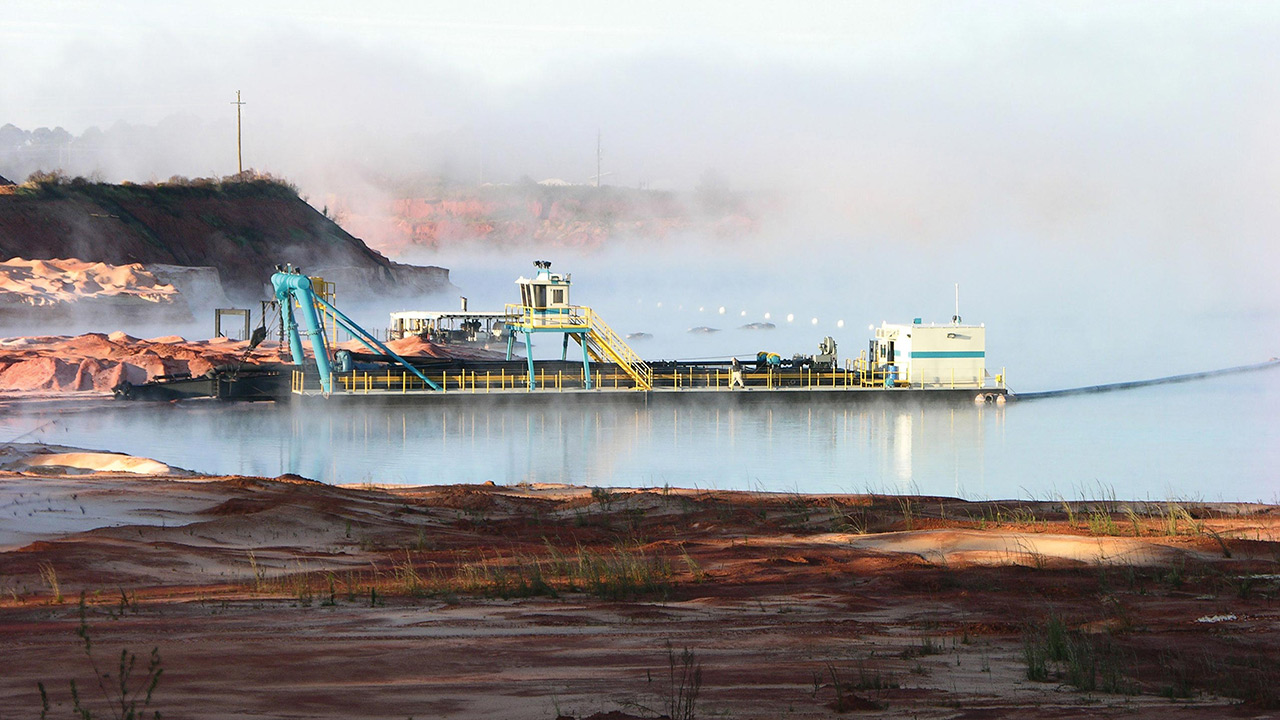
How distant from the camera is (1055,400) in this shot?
6088 centimetres

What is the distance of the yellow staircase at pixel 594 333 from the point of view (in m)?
52.3

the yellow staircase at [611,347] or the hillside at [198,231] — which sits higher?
the hillside at [198,231]

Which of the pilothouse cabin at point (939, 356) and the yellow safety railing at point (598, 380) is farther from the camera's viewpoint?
the pilothouse cabin at point (939, 356)

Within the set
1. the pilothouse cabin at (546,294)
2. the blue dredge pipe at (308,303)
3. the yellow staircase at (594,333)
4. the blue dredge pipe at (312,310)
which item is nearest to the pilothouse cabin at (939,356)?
the yellow staircase at (594,333)

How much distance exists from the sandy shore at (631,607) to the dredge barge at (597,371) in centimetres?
2916

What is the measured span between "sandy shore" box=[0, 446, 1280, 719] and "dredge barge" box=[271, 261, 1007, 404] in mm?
29161

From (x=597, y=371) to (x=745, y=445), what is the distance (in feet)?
46.9

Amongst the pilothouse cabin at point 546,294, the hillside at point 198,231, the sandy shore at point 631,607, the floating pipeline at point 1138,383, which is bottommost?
the sandy shore at point 631,607

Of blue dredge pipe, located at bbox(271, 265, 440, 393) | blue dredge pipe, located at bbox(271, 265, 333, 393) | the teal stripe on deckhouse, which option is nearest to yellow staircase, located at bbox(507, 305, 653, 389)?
blue dredge pipe, located at bbox(271, 265, 440, 393)

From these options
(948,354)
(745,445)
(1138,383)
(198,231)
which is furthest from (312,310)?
(198,231)

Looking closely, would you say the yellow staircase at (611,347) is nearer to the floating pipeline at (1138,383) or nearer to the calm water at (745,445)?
the calm water at (745,445)

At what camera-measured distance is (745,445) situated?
42.6 m

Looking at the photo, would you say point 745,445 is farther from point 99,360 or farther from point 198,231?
point 198,231

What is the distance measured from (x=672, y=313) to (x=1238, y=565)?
449 feet
